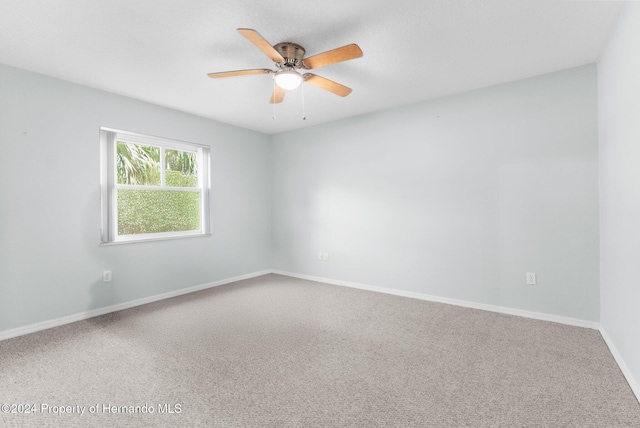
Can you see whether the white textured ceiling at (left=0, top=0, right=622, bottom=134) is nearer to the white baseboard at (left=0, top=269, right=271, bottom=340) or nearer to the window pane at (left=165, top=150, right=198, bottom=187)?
the window pane at (left=165, top=150, right=198, bottom=187)

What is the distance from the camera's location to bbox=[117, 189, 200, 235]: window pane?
3557 mm

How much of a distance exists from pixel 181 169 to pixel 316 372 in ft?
10.8

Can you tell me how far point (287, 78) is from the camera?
2346mm

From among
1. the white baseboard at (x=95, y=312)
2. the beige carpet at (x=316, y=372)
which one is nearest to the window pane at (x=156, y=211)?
the white baseboard at (x=95, y=312)

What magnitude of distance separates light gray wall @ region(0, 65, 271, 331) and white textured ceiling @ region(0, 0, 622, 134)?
11.1 inches

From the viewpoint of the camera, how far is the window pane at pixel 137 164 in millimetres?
3527

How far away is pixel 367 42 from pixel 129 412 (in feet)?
9.54

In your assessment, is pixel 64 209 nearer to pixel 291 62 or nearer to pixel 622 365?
pixel 291 62

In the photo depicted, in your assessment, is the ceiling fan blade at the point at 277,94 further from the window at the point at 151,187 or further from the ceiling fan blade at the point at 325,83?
the window at the point at 151,187

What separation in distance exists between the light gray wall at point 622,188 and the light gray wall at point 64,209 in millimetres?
4278

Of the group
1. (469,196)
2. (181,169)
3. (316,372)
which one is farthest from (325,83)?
(181,169)

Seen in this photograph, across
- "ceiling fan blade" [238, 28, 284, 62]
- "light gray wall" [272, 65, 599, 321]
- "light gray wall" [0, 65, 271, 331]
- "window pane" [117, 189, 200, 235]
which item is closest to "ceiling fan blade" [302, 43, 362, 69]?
"ceiling fan blade" [238, 28, 284, 62]

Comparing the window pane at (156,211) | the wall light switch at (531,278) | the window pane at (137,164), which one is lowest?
the wall light switch at (531,278)

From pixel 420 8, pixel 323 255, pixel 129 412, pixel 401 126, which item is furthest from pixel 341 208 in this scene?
pixel 129 412
